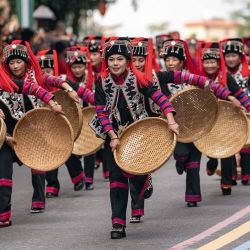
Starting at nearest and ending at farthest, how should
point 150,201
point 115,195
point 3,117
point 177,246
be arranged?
point 177,246
point 115,195
point 3,117
point 150,201

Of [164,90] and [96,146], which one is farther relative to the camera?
[96,146]

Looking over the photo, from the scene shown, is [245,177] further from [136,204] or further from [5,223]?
[5,223]

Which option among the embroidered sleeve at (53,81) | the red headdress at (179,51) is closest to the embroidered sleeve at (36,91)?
the embroidered sleeve at (53,81)

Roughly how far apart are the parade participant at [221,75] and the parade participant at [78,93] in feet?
4.73

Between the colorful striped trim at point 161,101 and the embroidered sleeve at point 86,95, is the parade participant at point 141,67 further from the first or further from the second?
the embroidered sleeve at point 86,95

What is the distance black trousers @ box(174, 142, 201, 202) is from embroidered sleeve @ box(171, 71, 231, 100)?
66 centimetres

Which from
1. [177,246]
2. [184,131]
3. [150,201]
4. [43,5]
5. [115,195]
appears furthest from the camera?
[43,5]

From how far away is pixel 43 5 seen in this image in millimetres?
33812

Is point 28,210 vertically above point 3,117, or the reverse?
point 3,117

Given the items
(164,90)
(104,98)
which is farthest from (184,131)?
(104,98)

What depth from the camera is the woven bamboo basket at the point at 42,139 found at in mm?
12172

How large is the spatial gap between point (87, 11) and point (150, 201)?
24.2 metres

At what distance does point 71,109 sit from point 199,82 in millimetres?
1907

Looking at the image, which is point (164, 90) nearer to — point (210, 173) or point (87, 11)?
point (210, 173)
